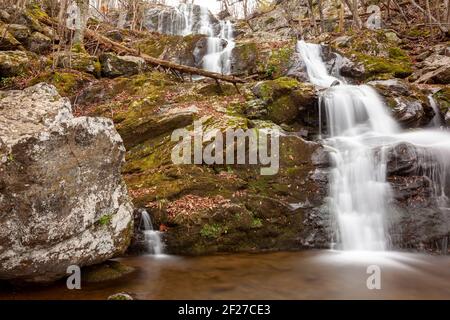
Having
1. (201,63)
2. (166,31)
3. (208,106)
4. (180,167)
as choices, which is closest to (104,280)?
(180,167)

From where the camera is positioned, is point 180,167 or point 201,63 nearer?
point 180,167

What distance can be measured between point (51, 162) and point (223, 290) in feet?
10.0

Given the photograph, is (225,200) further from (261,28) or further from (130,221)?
(261,28)

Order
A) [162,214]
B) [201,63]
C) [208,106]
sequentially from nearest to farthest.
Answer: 1. [162,214]
2. [208,106]
3. [201,63]

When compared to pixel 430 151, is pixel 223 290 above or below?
below

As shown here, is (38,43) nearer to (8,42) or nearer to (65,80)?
(8,42)

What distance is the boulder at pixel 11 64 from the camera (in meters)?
11.4

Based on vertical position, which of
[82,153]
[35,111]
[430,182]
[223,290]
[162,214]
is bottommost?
[223,290]

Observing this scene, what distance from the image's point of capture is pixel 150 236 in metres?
6.75

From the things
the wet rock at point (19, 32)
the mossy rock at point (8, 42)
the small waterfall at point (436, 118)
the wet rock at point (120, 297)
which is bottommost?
the wet rock at point (120, 297)

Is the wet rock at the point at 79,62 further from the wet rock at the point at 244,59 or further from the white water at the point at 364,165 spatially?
the white water at the point at 364,165

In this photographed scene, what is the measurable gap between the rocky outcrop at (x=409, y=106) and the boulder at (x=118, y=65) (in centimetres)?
908

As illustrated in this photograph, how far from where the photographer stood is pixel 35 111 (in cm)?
505

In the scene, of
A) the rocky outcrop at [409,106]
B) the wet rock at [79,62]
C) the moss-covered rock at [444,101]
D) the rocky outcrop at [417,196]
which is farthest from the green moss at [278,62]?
the rocky outcrop at [417,196]
